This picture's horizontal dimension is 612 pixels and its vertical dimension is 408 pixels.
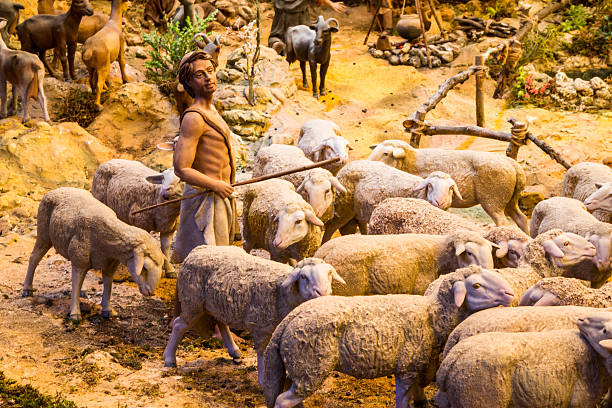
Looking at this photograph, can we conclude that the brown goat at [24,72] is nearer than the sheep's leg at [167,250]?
No

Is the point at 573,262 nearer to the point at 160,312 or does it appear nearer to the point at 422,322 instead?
the point at 422,322

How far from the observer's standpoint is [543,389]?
430cm

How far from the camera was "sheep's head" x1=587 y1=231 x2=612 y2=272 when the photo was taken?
6277 mm

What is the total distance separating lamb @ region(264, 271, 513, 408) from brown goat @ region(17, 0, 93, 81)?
31.1ft

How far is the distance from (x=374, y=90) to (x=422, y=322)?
1045 centimetres

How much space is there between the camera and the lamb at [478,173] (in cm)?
887

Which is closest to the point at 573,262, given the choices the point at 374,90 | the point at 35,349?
the point at 35,349

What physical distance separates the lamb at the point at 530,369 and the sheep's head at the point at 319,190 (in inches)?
143

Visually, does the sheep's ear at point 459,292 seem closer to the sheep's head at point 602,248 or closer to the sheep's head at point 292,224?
the sheep's head at point 602,248

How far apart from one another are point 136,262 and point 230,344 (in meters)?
1.20

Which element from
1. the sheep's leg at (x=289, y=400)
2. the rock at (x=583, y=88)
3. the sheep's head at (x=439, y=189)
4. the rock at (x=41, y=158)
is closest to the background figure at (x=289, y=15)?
the rock at (x=583, y=88)

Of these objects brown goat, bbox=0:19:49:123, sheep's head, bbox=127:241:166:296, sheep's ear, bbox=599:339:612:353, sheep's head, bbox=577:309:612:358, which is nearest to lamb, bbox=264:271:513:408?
sheep's head, bbox=577:309:612:358

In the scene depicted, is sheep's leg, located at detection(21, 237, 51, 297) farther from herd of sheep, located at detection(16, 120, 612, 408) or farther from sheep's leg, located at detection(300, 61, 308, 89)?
sheep's leg, located at detection(300, 61, 308, 89)

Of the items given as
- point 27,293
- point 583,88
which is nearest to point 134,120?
point 27,293
